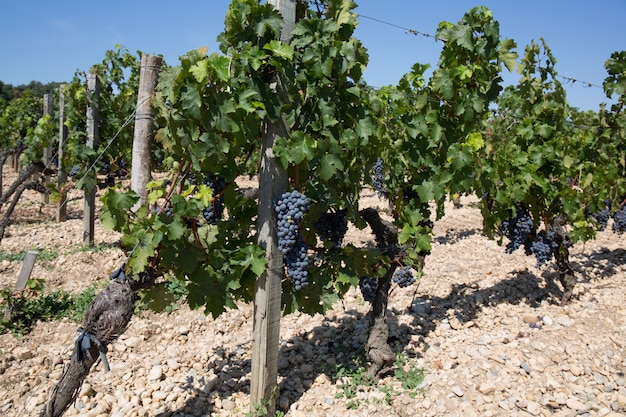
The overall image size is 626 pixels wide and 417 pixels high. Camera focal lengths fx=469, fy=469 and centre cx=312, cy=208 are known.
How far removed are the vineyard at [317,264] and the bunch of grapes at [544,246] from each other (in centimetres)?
2

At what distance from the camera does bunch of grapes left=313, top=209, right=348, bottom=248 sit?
132 inches

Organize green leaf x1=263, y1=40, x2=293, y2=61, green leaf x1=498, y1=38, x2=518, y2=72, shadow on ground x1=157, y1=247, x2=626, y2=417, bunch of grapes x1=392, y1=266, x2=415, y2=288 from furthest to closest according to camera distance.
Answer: bunch of grapes x1=392, y1=266, x2=415, y2=288, green leaf x1=498, y1=38, x2=518, y2=72, shadow on ground x1=157, y1=247, x2=626, y2=417, green leaf x1=263, y1=40, x2=293, y2=61

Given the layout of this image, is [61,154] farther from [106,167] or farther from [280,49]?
[280,49]

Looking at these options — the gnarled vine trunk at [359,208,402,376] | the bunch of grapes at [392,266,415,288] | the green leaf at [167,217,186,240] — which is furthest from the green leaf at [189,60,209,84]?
the bunch of grapes at [392,266,415,288]

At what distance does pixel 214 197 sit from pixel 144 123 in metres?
0.93

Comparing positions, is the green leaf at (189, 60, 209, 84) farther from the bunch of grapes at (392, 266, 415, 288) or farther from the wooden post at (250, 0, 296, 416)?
the bunch of grapes at (392, 266, 415, 288)

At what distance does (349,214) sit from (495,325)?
250cm

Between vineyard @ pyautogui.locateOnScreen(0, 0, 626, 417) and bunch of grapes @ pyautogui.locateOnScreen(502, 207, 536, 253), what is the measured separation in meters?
0.03

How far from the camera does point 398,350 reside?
13.7ft

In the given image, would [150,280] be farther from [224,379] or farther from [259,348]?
[224,379]

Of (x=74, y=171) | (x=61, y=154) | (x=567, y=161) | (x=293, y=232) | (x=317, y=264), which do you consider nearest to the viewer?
(x=293, y=232)

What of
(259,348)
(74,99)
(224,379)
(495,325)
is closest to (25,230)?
(74,99)

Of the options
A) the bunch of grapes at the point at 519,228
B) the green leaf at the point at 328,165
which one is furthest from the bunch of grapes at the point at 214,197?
the bunch of grapes at the point at 519,228

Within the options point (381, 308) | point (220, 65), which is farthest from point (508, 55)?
point (220, 65)
